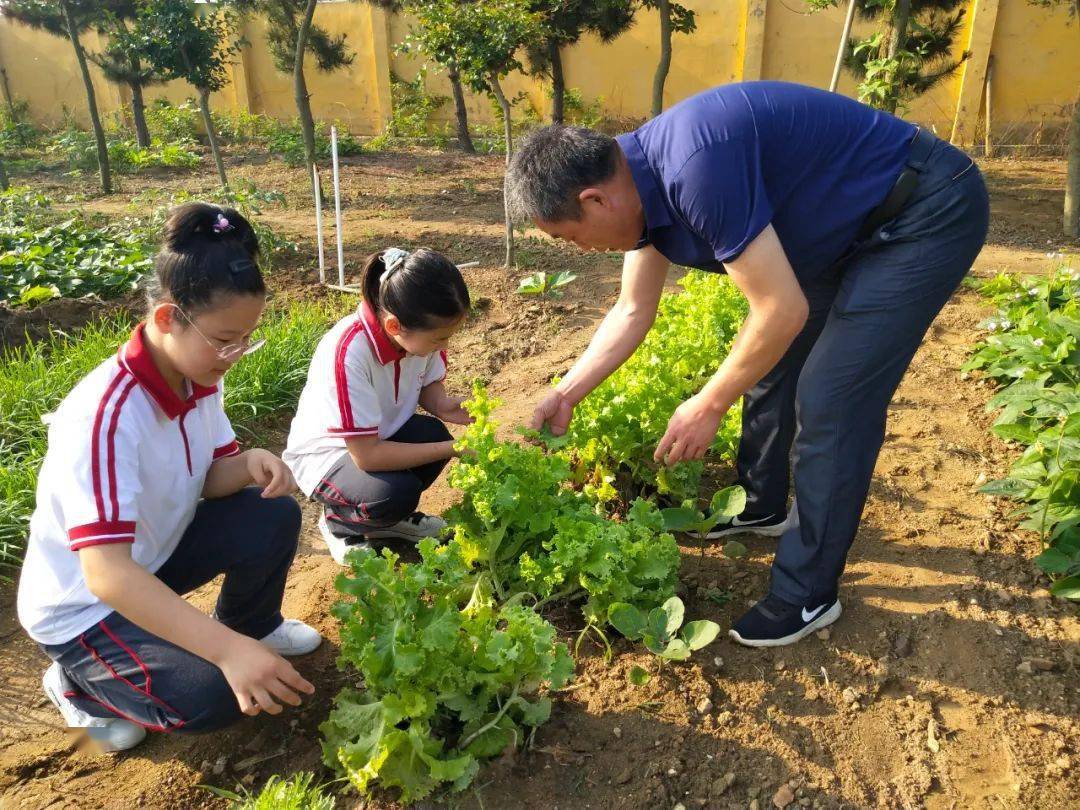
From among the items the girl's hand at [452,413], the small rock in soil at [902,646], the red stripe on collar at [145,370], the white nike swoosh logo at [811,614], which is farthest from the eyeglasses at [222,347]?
the small rock in soil at [902,646]

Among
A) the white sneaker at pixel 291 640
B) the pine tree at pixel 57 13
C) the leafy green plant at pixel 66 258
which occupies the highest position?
the pine tree at pixel 57 13

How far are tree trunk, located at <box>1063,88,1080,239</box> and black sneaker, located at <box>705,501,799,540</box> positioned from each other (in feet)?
21.5

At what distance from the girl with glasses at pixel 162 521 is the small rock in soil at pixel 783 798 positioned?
1.21 metres

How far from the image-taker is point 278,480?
85.4 inches

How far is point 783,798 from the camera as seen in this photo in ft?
6.51

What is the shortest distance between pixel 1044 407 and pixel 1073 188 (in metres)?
5.75

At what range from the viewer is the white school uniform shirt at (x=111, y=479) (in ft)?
5.60

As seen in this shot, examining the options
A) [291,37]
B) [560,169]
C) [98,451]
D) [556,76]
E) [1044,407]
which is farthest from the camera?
[291,37]

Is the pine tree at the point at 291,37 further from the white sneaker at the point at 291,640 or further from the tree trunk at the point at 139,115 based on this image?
the white sneaker at the point at 291,640

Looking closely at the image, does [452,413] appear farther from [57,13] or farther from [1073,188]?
[57,13]

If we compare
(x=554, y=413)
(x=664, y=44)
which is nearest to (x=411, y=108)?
(x=664, y=44)

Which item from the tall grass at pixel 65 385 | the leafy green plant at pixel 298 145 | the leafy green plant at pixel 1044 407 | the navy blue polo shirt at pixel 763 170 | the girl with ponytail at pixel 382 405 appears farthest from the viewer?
the leafy green plant at pixel 298 145

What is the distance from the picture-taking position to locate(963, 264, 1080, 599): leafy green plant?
2.73 m

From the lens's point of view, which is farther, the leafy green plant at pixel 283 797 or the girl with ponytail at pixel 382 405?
the girl with ponytail at pixel 382 405
